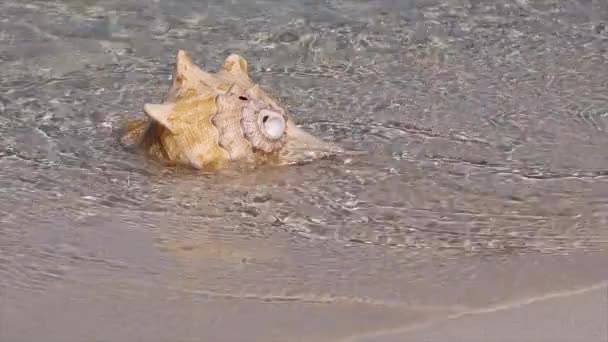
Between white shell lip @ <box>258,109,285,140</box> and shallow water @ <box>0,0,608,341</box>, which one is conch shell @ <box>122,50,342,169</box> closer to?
white shell lip @ <box>258,109,285,140</box>

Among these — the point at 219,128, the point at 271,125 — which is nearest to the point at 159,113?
the point at 219,128

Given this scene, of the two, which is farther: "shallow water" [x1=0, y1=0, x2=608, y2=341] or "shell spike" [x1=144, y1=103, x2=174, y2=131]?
"shell spike" [x1=144, y1=103, x2=174, y2=131]

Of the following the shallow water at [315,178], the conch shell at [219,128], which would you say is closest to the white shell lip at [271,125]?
the conch shell at [219,128]

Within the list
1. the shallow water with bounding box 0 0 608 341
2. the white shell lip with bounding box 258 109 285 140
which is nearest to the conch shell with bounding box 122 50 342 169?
the white shell lip with bounding box 258 109 285 140

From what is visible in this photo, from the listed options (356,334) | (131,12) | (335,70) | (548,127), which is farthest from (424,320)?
(131,12)

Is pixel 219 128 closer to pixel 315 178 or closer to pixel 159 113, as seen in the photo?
pixel 159 113

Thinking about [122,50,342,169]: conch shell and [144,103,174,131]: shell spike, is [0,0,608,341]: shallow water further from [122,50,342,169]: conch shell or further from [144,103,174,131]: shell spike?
[144,103,174,131]: shell spike
